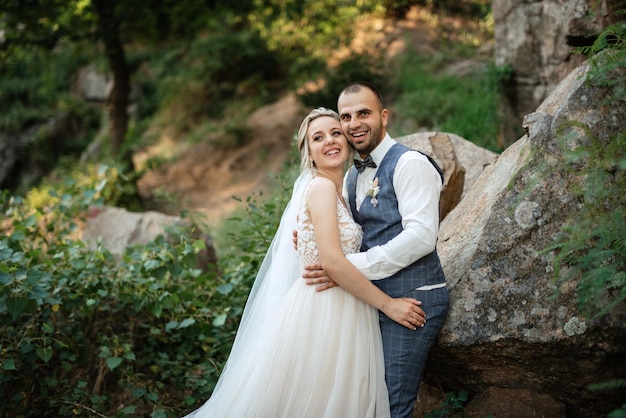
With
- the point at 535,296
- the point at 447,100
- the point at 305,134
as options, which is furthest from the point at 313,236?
the point at 447,100

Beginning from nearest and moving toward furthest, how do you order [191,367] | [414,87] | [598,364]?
[598,364]
[191,367]
[414,87]

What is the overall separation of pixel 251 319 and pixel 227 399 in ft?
1.55

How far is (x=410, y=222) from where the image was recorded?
116 inches

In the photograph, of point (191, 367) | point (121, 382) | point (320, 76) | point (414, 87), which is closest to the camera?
point (121, 382)

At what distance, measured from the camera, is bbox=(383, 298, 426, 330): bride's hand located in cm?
300

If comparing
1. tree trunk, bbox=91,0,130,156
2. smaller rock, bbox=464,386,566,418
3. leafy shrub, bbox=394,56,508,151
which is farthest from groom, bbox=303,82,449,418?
tree trunk, bbox=91,0,130,156

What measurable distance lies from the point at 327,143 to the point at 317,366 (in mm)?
1233

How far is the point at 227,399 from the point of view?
315cm

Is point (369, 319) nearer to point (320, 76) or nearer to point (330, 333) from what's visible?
point (330, 333)

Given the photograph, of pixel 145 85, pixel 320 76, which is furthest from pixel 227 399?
pixel 145 85

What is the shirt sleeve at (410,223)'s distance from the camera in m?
2.94

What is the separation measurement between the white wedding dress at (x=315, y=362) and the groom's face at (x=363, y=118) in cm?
45

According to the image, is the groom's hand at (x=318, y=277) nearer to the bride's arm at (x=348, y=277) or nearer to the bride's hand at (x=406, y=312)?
the bride's arm at (x=348, y=277)

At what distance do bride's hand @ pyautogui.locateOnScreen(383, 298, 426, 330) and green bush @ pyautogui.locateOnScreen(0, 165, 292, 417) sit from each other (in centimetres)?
170
